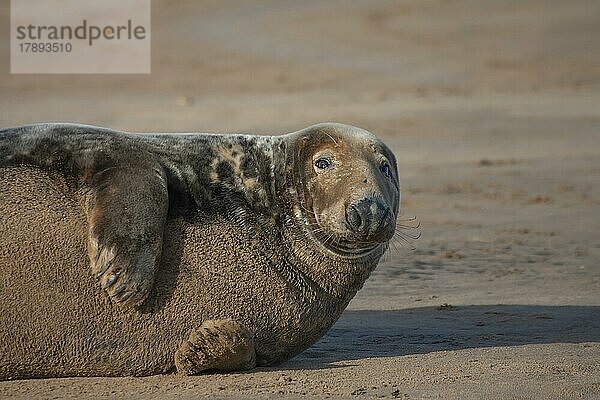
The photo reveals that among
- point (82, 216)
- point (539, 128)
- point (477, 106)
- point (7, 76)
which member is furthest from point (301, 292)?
point (7, 76)

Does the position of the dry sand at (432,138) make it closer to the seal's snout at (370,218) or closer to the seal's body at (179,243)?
the seal's body at (179,243)

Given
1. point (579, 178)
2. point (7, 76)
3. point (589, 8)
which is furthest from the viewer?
point (589, 8)

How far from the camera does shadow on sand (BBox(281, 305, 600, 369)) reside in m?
6.13

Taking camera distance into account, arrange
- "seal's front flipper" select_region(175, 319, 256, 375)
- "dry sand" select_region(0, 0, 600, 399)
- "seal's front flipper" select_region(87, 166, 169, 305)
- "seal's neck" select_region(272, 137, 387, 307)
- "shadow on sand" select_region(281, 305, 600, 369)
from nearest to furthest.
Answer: "seal's front flipper" select_region(87, 166, 169, 305) < "seal's front flipper" select_region(175, 319, 256, 375) < "dry sand" select_region(0, 0, 600, 399) < "seal's neck" select_region(272, 137, 387, 307) < "shadow on sand" select_region(281, 305, 600, 369)

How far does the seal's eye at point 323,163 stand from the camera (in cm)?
566

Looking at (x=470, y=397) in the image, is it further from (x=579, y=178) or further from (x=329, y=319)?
(x=579, y=178)

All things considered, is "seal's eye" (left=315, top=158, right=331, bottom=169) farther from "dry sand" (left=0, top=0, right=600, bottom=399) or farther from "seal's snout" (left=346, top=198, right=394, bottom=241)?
"dry sand" (left=0, top=0, right=600, bottom=399)

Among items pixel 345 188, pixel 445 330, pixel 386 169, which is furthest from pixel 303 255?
pixel 445 330

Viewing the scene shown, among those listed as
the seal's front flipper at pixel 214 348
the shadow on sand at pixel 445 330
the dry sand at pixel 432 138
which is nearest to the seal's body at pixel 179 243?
the seal's front flipper at pixel 214 348

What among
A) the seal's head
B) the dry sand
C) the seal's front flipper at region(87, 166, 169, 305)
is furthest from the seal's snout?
the seal's front flipper at region(87, 166, 169, 305)

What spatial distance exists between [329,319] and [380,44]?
66.5 ft

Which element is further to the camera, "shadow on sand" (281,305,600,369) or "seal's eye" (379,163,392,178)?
"shadow on sand" (281,305,600,369)

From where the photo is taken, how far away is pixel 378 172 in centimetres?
563

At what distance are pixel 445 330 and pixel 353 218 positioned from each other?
160cm
